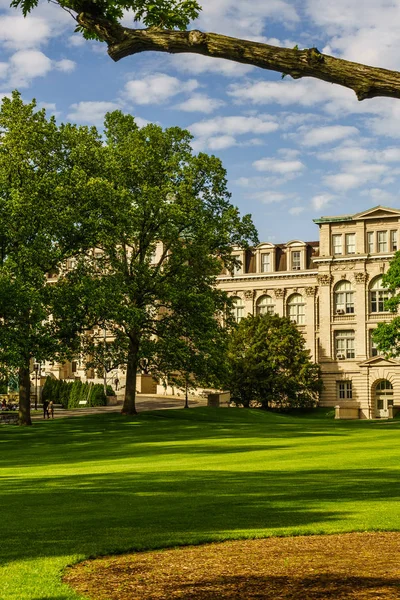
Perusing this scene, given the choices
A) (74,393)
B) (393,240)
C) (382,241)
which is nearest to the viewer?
(74,393)

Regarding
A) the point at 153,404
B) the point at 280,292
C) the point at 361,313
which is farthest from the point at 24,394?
the point at 280,292

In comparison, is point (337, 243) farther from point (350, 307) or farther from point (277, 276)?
point (277, 276)

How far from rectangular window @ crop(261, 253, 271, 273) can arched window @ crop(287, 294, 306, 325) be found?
4.71 m

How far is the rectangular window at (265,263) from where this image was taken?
347ft

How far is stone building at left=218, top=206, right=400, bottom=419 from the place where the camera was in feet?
309

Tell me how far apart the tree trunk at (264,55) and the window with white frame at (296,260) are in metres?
96.2

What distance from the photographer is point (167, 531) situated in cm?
1322

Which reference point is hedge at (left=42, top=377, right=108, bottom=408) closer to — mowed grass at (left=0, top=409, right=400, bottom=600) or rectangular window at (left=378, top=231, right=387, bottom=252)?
rectangular window at (left=378, top=231, right=387, bottom=252)

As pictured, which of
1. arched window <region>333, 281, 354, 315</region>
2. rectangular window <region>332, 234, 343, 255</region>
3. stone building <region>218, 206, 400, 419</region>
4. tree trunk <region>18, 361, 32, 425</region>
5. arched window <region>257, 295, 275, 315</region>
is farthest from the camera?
arched window <region>257, 295, 275, 315</region>

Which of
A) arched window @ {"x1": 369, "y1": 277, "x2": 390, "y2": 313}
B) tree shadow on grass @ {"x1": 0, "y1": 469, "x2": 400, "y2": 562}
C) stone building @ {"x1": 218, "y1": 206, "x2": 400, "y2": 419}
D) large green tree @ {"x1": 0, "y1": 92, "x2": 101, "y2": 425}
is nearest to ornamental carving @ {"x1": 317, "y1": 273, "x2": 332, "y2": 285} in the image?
stone building @ {"x1": 218, "y1": 206, "x2": 400, "y2": 419}

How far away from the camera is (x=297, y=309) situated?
10388 centimetres

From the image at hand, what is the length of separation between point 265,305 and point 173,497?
89.0 m

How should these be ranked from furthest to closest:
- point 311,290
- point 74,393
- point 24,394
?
point 311,290, point 74,393, point 24,394

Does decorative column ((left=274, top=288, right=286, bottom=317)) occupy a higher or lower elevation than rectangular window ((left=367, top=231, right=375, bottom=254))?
lower
